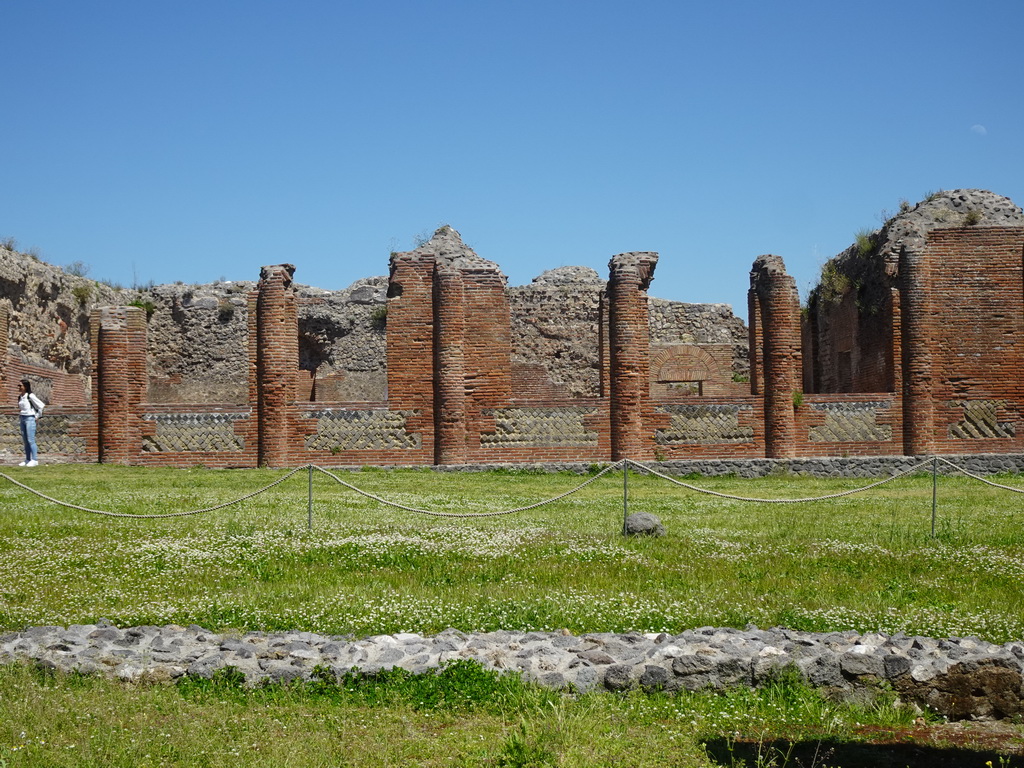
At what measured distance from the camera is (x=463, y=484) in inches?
647

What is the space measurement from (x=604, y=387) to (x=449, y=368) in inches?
119

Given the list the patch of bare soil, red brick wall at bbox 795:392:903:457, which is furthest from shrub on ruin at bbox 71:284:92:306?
the patch of bare soil

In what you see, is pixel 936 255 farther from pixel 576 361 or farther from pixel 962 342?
pixel 576 361

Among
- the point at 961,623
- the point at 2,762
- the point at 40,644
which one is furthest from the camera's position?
the point at 961,623

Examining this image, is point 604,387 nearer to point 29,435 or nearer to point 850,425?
point 850,425

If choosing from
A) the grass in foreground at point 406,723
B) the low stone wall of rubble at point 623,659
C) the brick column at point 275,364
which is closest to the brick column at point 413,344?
the brick column at point 275,364

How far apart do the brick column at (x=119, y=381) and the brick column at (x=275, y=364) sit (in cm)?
221

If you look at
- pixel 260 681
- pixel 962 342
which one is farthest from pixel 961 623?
pixel 962 342

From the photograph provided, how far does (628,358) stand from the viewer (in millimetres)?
19688

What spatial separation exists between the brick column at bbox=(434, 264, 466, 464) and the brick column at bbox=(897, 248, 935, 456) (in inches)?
339

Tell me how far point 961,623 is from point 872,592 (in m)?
1.09


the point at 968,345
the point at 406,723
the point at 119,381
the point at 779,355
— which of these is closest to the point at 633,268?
the point at 779,355

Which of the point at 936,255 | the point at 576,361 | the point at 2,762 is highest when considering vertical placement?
the point at 936,255

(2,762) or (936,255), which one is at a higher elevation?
(936,255)
